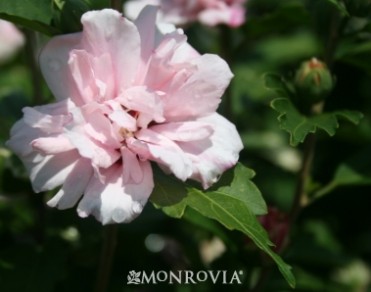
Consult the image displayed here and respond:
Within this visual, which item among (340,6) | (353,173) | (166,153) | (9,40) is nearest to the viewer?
(166,153)

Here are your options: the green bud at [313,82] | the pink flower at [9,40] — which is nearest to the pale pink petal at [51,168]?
the green bud at [313,82]

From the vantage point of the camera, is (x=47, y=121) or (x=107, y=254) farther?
(x=107, y=254)

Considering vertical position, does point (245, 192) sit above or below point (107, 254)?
above

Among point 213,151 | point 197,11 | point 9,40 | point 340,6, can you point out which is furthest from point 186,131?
point 9,40

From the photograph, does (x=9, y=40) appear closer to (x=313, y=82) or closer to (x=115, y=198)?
(x=313, y=82)

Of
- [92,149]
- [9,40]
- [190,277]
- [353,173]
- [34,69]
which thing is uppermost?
[92,149]

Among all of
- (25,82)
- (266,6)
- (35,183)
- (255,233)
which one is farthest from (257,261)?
(266,6)

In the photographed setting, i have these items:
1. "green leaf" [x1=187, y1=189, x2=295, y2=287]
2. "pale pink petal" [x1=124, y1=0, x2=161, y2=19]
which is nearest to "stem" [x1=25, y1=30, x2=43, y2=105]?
"pale pink petal" [x1=124, y1=0, x2=161, y2=19]

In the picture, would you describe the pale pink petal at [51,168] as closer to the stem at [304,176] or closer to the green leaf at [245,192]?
the green leaf at [245,192]

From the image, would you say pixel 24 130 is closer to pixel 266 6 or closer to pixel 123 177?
pixel 123 177
